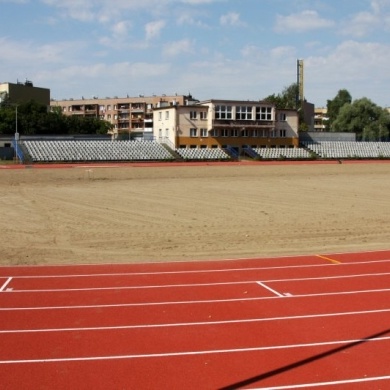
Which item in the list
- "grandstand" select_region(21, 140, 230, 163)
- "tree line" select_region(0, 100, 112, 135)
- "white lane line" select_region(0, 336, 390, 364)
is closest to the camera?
"white lane line" select_region(0, 336, 390, 364)

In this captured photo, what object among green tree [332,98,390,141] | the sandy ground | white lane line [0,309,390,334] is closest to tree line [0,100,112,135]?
the sandy ground

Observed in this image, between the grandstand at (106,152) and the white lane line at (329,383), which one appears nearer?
the white lane line at (329,383)

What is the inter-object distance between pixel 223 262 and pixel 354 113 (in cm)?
7835

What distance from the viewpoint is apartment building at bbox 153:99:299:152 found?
61.1 meters

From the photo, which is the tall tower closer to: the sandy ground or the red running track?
the sandy ground

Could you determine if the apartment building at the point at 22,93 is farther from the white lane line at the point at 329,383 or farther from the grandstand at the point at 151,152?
the white lane line at the point at 329,383

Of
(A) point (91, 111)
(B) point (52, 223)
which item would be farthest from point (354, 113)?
(B) point (52, 223)

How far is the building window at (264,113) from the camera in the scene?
6372cm

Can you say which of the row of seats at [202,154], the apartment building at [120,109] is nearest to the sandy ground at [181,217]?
the row of seats at [202,154]

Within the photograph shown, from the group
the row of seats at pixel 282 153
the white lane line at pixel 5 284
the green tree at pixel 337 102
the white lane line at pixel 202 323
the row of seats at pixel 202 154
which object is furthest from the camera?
the green tree at pixel 337 102

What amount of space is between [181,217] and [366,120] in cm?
7169

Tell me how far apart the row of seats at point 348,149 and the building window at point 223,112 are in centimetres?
1069

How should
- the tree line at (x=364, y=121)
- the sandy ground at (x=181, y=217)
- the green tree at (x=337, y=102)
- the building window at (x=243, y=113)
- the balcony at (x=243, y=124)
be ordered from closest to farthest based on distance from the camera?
the sandy ground at (x=181, y=217) → the balcony at (x=243, y=124) → the building window at (x=243, y=113) → the tree line at (x=364, y=121) → the green tree at (x=337, y=102)

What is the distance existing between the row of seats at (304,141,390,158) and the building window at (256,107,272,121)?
19.9 feet
